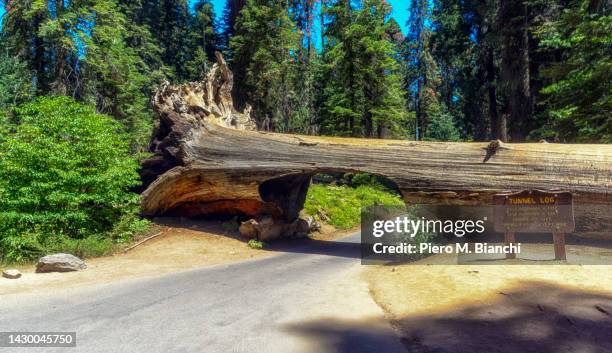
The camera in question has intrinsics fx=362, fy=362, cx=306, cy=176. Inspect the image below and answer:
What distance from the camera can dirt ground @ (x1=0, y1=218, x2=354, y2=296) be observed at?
22.3ft

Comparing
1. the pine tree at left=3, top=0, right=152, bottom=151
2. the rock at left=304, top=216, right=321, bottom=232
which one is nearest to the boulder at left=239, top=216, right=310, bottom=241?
the rock at left=304, top=216, right=321, bottom=232

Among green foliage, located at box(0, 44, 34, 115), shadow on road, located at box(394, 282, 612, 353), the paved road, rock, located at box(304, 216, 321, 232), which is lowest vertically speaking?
rock, located at box(304, 216, 321, 232)

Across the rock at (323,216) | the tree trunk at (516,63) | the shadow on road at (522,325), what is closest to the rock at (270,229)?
the rock at (323,216)

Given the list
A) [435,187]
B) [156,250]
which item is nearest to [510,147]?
[435,187]

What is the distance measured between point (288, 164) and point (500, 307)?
680 cm

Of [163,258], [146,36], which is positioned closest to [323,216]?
[163,258]

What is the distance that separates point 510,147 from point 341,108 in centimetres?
1459

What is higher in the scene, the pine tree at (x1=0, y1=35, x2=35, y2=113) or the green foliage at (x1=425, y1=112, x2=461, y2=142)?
the pine tree at (x1=0, y1=35, x2=35, y2=113)

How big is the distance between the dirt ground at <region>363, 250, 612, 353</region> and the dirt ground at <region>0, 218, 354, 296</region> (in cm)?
435

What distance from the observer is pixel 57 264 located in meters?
7.54

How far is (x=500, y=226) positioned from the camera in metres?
7.41

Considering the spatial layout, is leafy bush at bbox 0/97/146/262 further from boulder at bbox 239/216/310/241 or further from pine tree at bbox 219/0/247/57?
pine tree at bbox 219/0/247/57

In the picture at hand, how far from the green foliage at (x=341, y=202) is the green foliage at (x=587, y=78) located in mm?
6881

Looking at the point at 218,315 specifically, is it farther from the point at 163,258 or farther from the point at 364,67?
the point at 364,67
